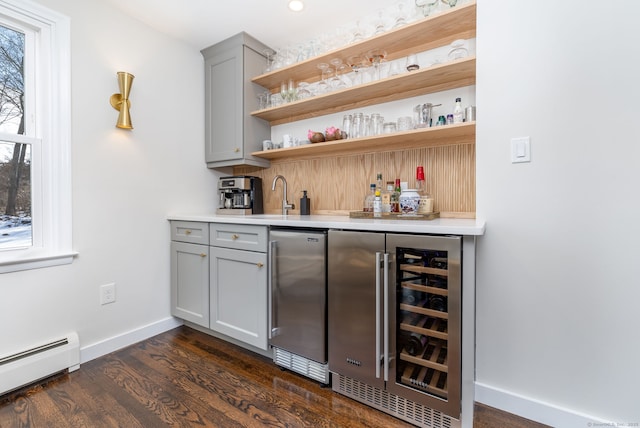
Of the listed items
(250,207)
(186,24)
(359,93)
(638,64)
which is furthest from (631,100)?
(186,24)

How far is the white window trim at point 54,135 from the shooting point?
1.73 metres

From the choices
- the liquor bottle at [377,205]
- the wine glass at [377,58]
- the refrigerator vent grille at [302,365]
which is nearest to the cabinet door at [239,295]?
the refrigerator vent grille at [302,365]

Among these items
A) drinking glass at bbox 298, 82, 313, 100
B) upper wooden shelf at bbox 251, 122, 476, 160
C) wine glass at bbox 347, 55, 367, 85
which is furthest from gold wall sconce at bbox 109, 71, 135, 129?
wine glass at bbox 347, 55, 367, 85

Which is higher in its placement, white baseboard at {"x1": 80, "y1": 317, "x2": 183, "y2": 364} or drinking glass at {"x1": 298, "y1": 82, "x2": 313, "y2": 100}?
drinking glass at {"x1": 298, "y1": 82, "x2": 313, "y2": 100}

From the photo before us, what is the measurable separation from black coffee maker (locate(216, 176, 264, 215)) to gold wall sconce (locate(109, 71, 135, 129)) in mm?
802

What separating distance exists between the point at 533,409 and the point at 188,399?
1.67 m

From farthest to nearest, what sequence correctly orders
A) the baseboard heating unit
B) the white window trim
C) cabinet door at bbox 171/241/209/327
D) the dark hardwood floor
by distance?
1. cabinet door at bbox 171/241/209/327
2. the white window trim
3. the baseboard heating unit
4. the dark hardwood floor

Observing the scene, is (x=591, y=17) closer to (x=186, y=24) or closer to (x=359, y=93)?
(x=359, y=93)

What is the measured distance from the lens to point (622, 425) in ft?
3.97

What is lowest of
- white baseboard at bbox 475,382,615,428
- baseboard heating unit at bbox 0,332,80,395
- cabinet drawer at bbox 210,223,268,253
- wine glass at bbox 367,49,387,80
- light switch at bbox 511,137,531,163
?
white baseboard at bbox 475,382,615,428

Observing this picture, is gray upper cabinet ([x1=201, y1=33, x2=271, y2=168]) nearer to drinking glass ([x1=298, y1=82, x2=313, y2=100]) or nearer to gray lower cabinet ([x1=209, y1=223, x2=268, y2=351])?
drinking glass ([x1=298, y1=82, x2=313, y2=100])

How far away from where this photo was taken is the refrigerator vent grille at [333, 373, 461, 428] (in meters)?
1.28

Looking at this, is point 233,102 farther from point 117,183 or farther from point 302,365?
point 302,365

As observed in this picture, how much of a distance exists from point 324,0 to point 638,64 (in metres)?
1.65
